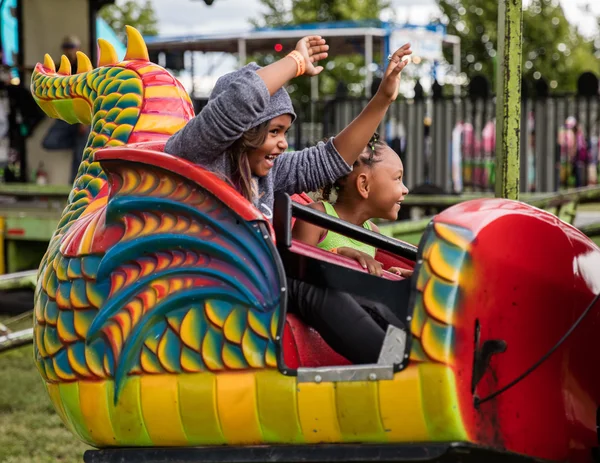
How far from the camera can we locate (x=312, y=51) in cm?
232

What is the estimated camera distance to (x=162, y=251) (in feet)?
6.82

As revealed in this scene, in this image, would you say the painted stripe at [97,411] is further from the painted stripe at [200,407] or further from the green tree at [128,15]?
the green tree at [128,15]

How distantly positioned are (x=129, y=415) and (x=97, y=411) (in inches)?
3.6

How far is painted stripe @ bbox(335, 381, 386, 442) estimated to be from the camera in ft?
6.04

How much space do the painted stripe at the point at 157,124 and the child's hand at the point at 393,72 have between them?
58cm

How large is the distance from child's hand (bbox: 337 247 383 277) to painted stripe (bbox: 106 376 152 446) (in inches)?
23.4

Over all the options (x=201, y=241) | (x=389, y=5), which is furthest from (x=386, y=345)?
(x=389, y=5)

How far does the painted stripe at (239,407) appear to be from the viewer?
76.8 inches

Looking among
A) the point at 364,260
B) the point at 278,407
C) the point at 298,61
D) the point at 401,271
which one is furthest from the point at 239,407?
the point at 298,61

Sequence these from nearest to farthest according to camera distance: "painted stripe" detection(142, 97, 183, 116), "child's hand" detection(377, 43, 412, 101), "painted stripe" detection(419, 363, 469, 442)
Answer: "painted stripe" detection(419, 363, 469, 442) → "child's hand" detection(377, 43, 412, 101) → "painted stripe" detection(142, 97, 183, 116)

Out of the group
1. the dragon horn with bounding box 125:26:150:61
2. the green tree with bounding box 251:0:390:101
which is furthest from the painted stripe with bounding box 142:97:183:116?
the green tree with bounding box 251:0:390:101

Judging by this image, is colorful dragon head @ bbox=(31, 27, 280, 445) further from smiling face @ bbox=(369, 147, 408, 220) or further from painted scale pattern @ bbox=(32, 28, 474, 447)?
smiling face @ bbox=(369, 147, 408, 220)

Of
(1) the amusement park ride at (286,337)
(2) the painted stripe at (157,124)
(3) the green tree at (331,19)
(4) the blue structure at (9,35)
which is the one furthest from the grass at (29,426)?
(3) the green tree at (331,19)

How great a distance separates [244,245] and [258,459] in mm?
449
